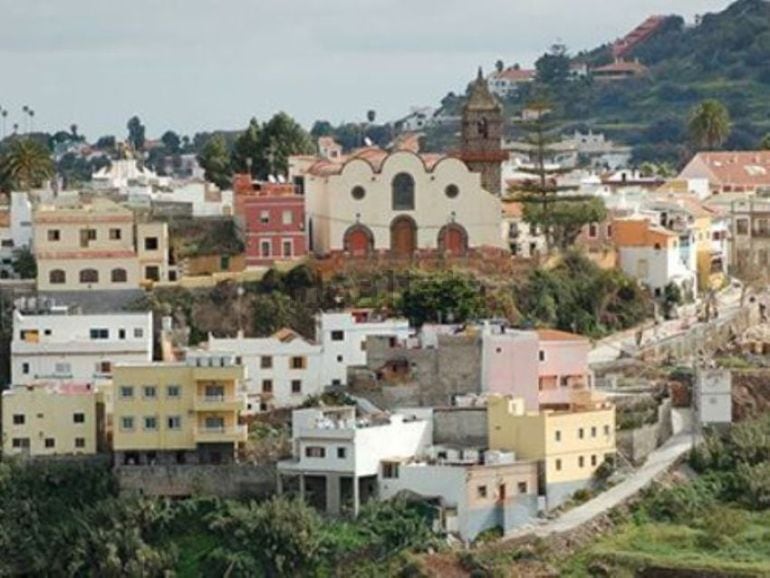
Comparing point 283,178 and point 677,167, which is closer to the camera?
point 283,178

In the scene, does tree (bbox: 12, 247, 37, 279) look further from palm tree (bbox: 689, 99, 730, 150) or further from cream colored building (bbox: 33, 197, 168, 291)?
palm tree (bbox: 689, 99, 730, 150)

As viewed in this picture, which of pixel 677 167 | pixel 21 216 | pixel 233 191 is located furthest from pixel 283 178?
pixel 677 167

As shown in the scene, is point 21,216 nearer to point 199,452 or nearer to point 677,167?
point 199,452

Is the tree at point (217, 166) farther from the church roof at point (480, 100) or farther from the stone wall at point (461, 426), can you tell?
the stone wall at point (461, 426)

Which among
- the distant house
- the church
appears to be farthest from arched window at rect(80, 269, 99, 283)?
the distant house

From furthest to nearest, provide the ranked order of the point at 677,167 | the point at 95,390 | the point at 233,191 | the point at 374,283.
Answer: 1. the point at 677,167
2. the point at 233,191
3. the point at 374,283
4. the point at 95,390

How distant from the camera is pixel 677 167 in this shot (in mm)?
85188

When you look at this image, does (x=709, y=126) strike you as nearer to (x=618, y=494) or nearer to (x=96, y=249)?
(x=96, y=249)

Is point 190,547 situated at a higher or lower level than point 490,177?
lower

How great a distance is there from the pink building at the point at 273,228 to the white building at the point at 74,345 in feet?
13.2

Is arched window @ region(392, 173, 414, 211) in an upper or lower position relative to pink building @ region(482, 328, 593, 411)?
upper

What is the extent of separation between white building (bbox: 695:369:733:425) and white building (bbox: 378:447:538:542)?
4.97 metres

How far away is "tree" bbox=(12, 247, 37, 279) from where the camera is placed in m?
49.2

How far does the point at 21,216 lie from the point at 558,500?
528 inches
